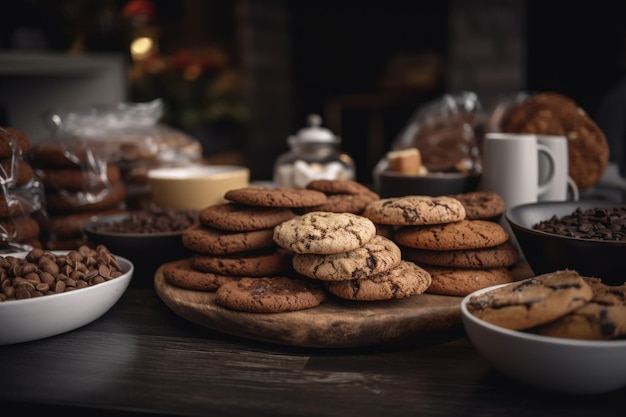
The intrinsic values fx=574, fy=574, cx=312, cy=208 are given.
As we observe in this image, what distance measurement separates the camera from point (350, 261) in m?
0.94

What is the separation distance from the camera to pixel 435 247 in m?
1.03

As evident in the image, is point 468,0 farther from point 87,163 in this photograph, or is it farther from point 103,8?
point 87,163

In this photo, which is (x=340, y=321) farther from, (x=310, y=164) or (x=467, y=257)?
(x=310, y=164)

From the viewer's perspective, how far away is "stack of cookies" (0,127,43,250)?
3.97 ft

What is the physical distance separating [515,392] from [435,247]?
1.00ft

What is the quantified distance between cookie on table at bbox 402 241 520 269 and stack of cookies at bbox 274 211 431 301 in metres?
0.07

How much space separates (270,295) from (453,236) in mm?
343

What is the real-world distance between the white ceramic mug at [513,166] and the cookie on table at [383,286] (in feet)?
1.48

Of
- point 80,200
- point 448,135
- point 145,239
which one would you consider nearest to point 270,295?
point 145,239

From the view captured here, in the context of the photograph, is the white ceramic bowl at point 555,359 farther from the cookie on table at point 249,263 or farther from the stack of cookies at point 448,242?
the cookie on table at point 249,263

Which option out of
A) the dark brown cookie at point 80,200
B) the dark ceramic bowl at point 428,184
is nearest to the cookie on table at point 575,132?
the dark ceramic bowl at point 428,184

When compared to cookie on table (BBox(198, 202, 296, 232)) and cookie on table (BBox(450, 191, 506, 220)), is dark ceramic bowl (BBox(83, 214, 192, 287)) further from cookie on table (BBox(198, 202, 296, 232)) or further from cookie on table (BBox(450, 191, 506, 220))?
cookie on table (BBox(450, 191, 506, 220))

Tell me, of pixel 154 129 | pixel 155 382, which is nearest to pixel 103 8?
pixel 154 129

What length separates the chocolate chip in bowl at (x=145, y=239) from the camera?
1.24m
